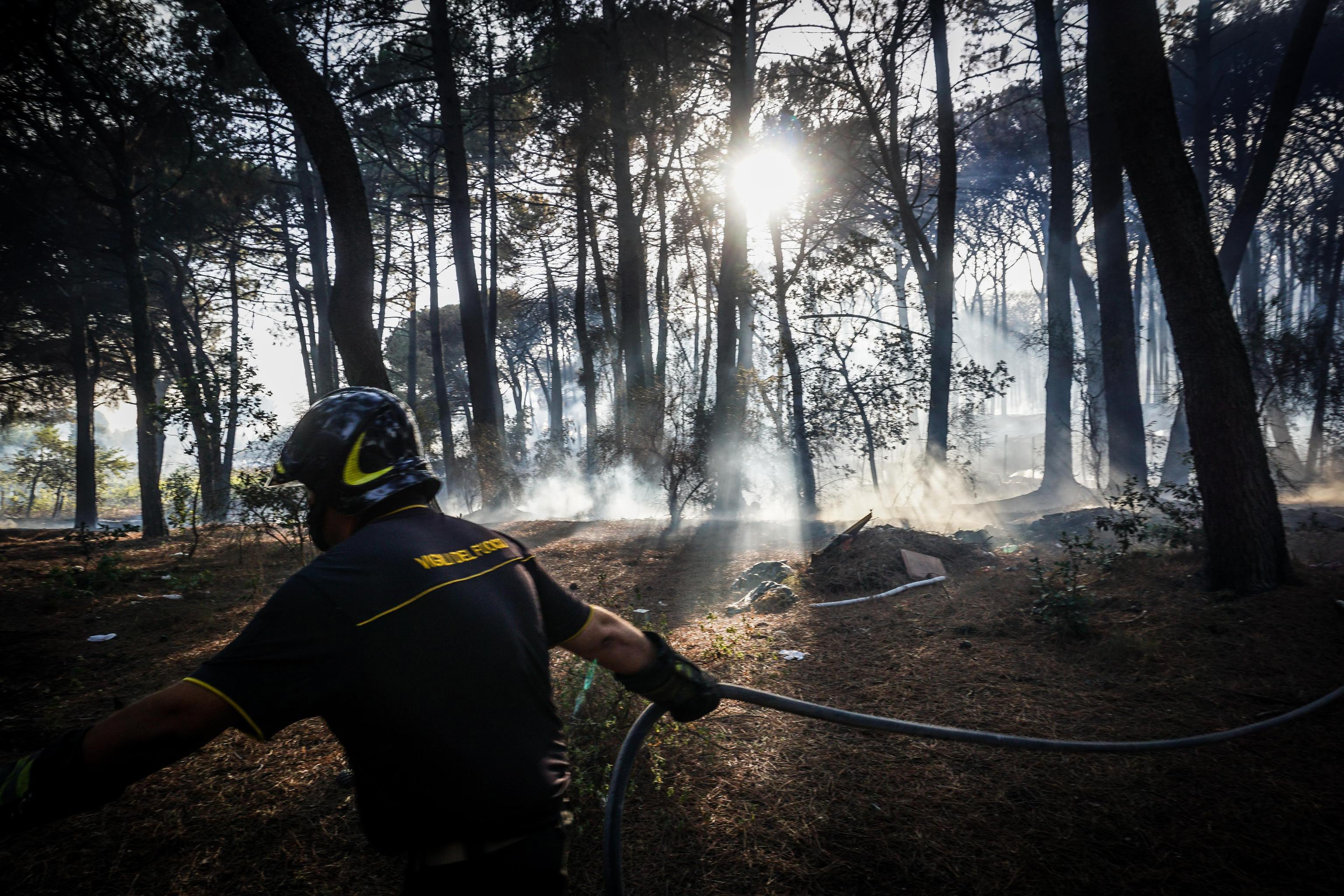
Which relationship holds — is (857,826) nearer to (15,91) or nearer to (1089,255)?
(15,91)

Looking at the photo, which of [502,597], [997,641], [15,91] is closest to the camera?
[502,597]

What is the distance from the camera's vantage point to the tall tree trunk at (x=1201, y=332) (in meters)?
5.02

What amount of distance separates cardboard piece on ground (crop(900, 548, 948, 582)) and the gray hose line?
13.7ft

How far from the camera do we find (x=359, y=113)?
17.4 metres

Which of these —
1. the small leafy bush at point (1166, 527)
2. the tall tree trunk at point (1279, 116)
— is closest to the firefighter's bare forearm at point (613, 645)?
the small leafy bush at point (1166, 527)

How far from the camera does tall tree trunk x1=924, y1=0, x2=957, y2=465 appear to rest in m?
13.0

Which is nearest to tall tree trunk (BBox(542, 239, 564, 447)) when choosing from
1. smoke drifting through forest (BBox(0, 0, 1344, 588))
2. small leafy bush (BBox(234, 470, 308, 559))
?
smoke drifting through forest (BBox(0, 0, 1344, 588))

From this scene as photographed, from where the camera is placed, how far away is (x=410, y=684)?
1.42 metres

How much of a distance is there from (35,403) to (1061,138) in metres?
27.1

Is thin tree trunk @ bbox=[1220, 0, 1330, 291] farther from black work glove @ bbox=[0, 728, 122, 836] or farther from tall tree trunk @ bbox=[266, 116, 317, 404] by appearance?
tall tree trunk @ bbox=[266, 116, 317, 404]

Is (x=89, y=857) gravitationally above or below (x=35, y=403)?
below

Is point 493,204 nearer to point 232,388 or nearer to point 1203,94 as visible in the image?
point 232,388

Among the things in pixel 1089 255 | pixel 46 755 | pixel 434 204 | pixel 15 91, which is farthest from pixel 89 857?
pixel 1089 255

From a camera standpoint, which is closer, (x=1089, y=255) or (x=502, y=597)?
(x=502, y=597)
